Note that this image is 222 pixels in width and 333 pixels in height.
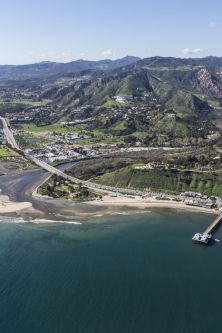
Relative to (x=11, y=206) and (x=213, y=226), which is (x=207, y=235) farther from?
(x=11, y=206)

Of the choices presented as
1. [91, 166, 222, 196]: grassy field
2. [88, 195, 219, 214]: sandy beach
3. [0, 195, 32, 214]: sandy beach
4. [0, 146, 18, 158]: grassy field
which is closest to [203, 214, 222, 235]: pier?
[88, 195, 219, 214]: sandy beach

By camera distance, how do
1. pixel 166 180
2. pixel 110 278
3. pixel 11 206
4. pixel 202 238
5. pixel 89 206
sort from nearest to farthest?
pixel 110 278
pixel 202 238
pixel 89 206
pixel 11 206
pixel 166 180

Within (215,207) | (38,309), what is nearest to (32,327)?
(38,309)

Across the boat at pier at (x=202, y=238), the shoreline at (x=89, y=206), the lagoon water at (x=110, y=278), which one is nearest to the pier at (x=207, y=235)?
the boat at pier at (x=202, y=238)

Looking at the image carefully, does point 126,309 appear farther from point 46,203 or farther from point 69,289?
point 46,203

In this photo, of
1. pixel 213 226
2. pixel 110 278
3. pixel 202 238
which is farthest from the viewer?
pixel 213 226

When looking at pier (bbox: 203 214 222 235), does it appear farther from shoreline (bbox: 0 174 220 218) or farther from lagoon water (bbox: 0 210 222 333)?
shoreline (bbox: 0 174 220 218)

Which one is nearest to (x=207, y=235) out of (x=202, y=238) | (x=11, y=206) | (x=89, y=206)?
(x=202, y=238)
